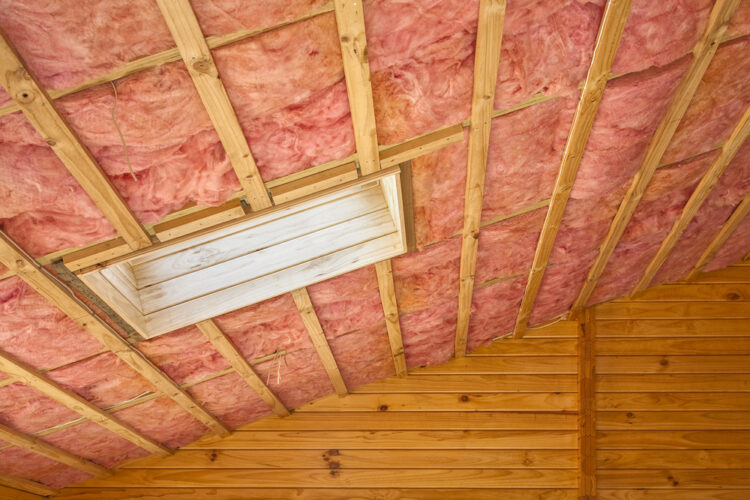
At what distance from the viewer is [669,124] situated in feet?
9.80

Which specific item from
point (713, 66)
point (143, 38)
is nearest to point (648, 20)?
point (713, 66)

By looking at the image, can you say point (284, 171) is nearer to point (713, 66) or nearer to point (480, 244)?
point (480, 244)

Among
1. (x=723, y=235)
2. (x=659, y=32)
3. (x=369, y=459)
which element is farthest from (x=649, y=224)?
(x=369, y=459)

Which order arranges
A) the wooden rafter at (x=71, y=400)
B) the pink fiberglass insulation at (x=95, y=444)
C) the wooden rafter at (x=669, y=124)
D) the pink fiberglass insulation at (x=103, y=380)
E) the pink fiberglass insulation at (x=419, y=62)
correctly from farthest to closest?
the pink fiberglass insulation at (x=95, y=444) < the pink fiberglass insulation at (x=103, y=380) < the wooden rafter at (x=71, y=400) < the wooden rafter at (x=669, y=124) < the pink fiberglass insulation at (x=419, y=62)

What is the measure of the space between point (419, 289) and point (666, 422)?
220cm

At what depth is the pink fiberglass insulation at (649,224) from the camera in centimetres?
347

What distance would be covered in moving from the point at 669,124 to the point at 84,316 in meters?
2.59

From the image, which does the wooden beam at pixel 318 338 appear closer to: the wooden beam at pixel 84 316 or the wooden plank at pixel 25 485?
the wooden beam at pixel 84 316

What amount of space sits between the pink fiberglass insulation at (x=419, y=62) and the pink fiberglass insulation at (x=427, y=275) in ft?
3.19

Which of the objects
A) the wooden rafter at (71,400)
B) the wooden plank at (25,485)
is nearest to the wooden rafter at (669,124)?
the wooden rafter at (71,400)

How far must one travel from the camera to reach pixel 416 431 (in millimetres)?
4617

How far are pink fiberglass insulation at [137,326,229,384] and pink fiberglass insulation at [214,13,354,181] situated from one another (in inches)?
45.9

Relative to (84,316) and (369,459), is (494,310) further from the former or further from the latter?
(84,316)

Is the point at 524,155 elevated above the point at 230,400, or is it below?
above
